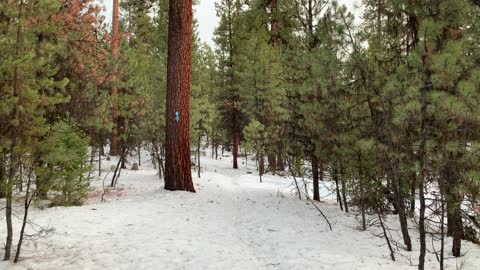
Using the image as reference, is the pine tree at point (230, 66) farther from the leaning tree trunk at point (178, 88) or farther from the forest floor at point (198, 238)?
the forest floor at point (198, 238)

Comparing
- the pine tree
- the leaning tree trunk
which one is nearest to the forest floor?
the leaning tree trunk

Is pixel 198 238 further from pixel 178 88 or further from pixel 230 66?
pixel 230 66

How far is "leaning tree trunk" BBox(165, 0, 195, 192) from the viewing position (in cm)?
924

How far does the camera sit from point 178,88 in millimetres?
9297

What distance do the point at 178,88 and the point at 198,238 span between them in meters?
4.70

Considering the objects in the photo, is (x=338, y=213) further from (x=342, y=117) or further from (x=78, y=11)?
(x=78, y=11)

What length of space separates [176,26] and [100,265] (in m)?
6.69

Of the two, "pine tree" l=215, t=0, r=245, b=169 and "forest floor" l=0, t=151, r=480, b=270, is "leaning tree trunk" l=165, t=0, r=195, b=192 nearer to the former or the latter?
"forest floor" l=0, t=151, r=480, b=270

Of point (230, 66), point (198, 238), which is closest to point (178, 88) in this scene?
point (198, 238)

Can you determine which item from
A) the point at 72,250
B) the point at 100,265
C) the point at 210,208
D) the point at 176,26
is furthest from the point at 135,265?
the point at 176,26

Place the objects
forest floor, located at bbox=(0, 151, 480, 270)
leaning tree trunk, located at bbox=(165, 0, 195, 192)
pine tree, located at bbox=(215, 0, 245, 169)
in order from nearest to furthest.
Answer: forest floor, located at bbox=(0, 151, 480, 270), leaning tree trunk, located at bbox=(165, 0, 195, 192), pine tree, located at bbox=(215, 0, 245, 169)

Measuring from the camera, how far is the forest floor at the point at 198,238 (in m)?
4.79

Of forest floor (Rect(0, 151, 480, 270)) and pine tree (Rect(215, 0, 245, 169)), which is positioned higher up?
pine tree (Rect(215, 0, 245, 169))

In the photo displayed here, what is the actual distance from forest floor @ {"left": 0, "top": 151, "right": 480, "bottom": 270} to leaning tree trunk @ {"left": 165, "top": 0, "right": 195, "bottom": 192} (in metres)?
0.95
